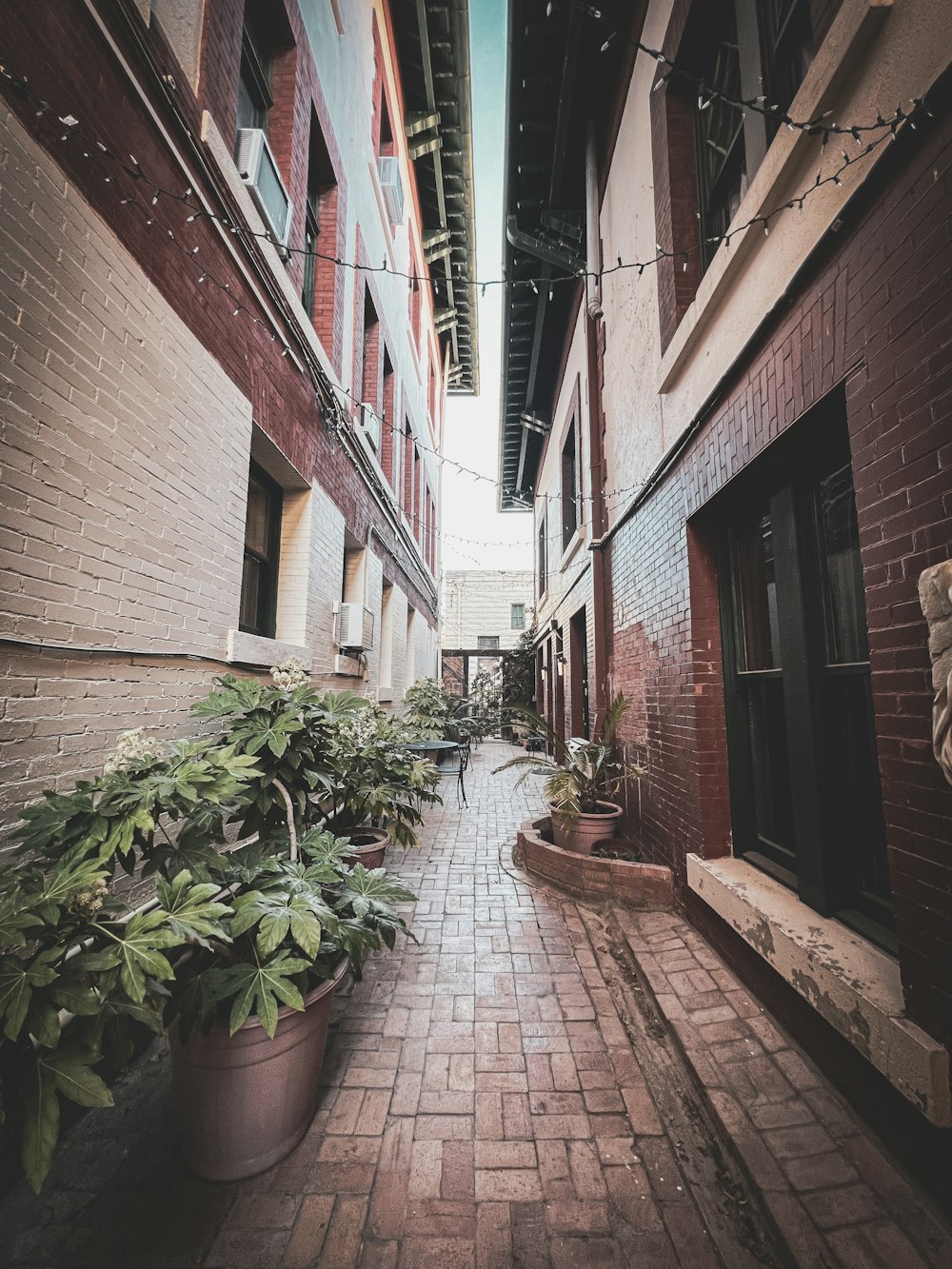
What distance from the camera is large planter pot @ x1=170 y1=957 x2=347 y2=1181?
165cm

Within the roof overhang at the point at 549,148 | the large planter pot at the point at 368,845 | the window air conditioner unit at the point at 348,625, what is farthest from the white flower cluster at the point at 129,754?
the roof overhang at the point at 549,148

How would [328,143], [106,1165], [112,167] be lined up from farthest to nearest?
[328,143] < [112,167] < [106,1165]

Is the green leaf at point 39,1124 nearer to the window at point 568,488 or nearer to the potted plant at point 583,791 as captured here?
the potted plant at point 583,791

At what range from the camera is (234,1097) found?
1.67 meters

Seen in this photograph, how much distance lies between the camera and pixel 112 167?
2256 millimetres

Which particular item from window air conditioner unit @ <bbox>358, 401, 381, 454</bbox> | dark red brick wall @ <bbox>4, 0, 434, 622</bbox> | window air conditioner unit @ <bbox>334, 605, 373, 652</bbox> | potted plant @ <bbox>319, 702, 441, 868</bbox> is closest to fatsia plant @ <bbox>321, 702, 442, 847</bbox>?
potted plant @ <bbox>319, 702, 441, 868</bbox>

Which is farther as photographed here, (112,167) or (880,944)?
(112,167)

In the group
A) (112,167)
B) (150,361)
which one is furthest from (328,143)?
(150,361)

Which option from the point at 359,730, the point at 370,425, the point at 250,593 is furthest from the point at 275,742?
the point at 370,425

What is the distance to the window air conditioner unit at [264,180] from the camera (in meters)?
3.34

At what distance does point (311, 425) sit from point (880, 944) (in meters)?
5.03

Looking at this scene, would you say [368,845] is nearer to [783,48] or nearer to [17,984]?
[17,984]

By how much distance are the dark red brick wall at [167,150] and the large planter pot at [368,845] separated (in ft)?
10.2

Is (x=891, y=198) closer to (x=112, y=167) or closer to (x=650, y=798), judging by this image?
(x=112, y=167)
